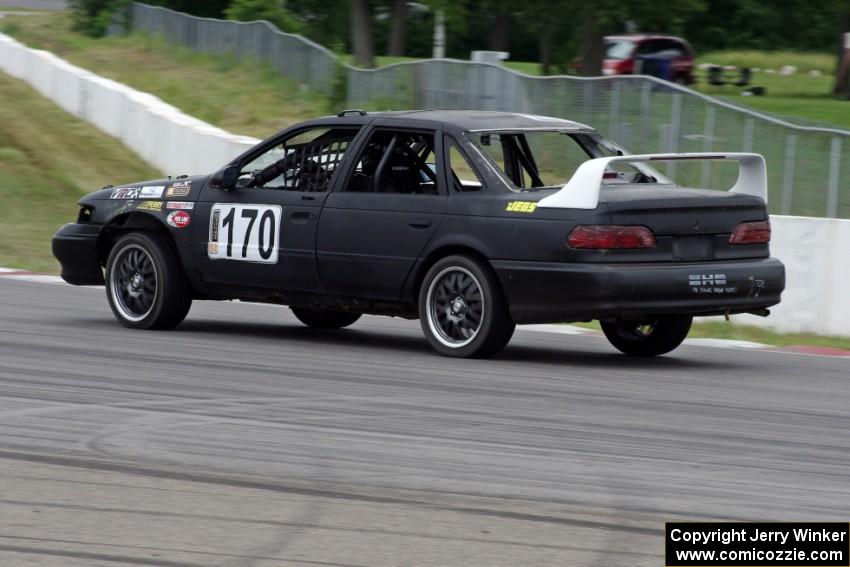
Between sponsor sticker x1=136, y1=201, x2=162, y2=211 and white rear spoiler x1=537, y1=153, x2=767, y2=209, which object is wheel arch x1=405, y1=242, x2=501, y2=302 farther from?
sponsor sticker x1=136, y1=201, x2=162, y2=211

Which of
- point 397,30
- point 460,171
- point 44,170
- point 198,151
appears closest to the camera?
point 460,171

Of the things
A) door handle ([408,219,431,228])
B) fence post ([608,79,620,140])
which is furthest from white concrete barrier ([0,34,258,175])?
door handle ([408,219,431,228])

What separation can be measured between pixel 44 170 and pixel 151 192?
1207cm

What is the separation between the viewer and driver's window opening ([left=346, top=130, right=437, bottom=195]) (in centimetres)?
1002

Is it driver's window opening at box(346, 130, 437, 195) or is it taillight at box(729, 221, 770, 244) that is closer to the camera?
taillight at box(729, 221, 770, 244)

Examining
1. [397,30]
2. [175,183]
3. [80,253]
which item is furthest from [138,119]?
[397,30]

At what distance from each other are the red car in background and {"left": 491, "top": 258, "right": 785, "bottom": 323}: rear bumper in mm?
35330

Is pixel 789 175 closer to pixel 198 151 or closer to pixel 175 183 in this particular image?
pixel 175 183

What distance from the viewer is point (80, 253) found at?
36.7 ft

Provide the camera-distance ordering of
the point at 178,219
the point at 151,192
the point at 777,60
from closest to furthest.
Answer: the point at 178,219, the point at 151,192, the point at 777,60

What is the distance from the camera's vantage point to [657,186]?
958 cm

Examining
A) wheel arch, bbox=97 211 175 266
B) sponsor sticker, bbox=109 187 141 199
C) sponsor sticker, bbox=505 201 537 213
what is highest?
sponsor sticker, bbox=505 201 537 213

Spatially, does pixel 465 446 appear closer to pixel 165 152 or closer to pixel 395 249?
pixel 395 249

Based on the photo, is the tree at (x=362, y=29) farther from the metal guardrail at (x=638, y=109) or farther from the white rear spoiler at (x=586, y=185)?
the white rear spoiler at (x=586, y=185)
